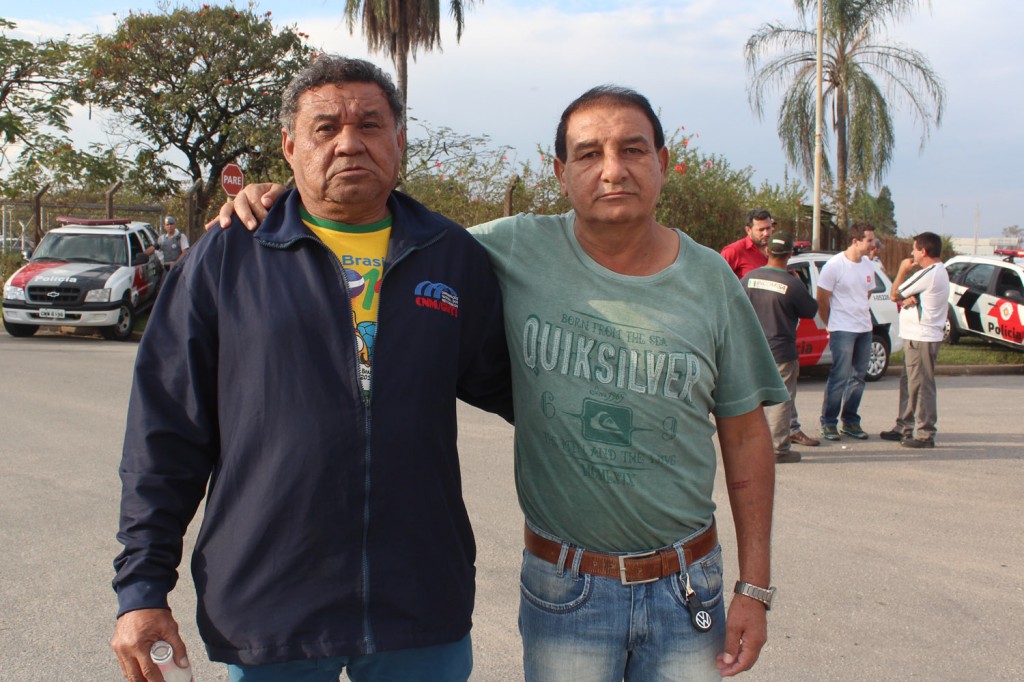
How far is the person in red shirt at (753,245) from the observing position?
29.7ft

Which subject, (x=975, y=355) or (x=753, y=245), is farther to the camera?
(x=975, y=355)

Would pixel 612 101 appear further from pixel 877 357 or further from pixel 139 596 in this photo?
pixel 877 357

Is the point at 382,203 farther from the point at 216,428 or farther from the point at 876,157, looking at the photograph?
the point at 876,157

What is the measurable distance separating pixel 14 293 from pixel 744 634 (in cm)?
1540

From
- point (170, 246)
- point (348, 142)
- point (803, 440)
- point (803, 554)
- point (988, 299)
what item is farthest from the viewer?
point (170, 246)

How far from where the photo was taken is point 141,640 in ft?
6.48

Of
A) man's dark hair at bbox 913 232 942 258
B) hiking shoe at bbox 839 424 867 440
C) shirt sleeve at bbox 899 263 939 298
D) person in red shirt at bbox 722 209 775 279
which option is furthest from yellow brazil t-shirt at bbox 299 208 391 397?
man's dark hair at bbox 913 232 942 258

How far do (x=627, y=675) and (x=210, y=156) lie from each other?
22588mm

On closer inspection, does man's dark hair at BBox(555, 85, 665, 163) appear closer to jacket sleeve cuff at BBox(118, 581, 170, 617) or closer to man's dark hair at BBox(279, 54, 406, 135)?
man's dark hair at BBox(279, 54, 406, 135)

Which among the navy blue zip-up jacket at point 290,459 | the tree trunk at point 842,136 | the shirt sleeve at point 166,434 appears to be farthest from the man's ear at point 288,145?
the tree trunk at point 842,136

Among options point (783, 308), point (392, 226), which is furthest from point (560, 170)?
point (783, 308)

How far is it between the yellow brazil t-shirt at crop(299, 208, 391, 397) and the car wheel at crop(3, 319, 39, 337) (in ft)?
49.6

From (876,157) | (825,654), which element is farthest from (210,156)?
(825,654)

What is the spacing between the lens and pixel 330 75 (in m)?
2.25
